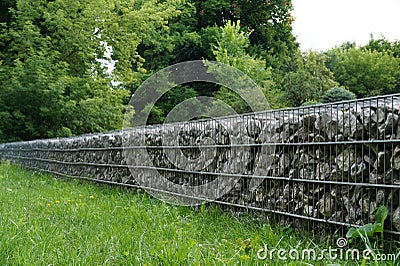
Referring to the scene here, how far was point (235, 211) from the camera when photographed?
4.12 metres

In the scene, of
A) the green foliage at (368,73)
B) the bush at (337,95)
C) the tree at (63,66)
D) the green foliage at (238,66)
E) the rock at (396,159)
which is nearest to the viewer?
the rock at (396,159)

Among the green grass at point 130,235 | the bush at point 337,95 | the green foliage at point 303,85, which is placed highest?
the green foliage at point 303,85

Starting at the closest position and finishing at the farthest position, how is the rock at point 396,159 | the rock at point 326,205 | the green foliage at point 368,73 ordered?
the rock at point 396,159 → the rock at point 326,205 → the green foliage at point 368,73

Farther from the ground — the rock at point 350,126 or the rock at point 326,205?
the rock at point 350,126

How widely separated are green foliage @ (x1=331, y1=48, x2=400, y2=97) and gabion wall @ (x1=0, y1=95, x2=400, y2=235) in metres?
26.0

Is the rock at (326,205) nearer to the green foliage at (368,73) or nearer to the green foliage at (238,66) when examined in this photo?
the green foliage at (238,66)

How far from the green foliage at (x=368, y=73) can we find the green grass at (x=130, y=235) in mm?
26772

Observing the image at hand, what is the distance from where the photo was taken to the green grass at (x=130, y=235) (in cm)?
274

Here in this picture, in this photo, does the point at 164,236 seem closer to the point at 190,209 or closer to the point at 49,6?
the point at 190,209

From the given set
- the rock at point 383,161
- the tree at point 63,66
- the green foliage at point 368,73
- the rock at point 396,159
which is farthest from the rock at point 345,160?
the green foliage at point 368,73

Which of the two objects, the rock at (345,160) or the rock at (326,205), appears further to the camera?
the rock at (326,205)

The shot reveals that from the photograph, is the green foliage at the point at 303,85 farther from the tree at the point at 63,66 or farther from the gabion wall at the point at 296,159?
the gabion wall at the point at 296,159

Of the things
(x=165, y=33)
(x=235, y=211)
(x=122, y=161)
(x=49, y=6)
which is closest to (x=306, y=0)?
(x=165, y=33)

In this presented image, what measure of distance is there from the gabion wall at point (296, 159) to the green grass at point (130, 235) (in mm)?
243
